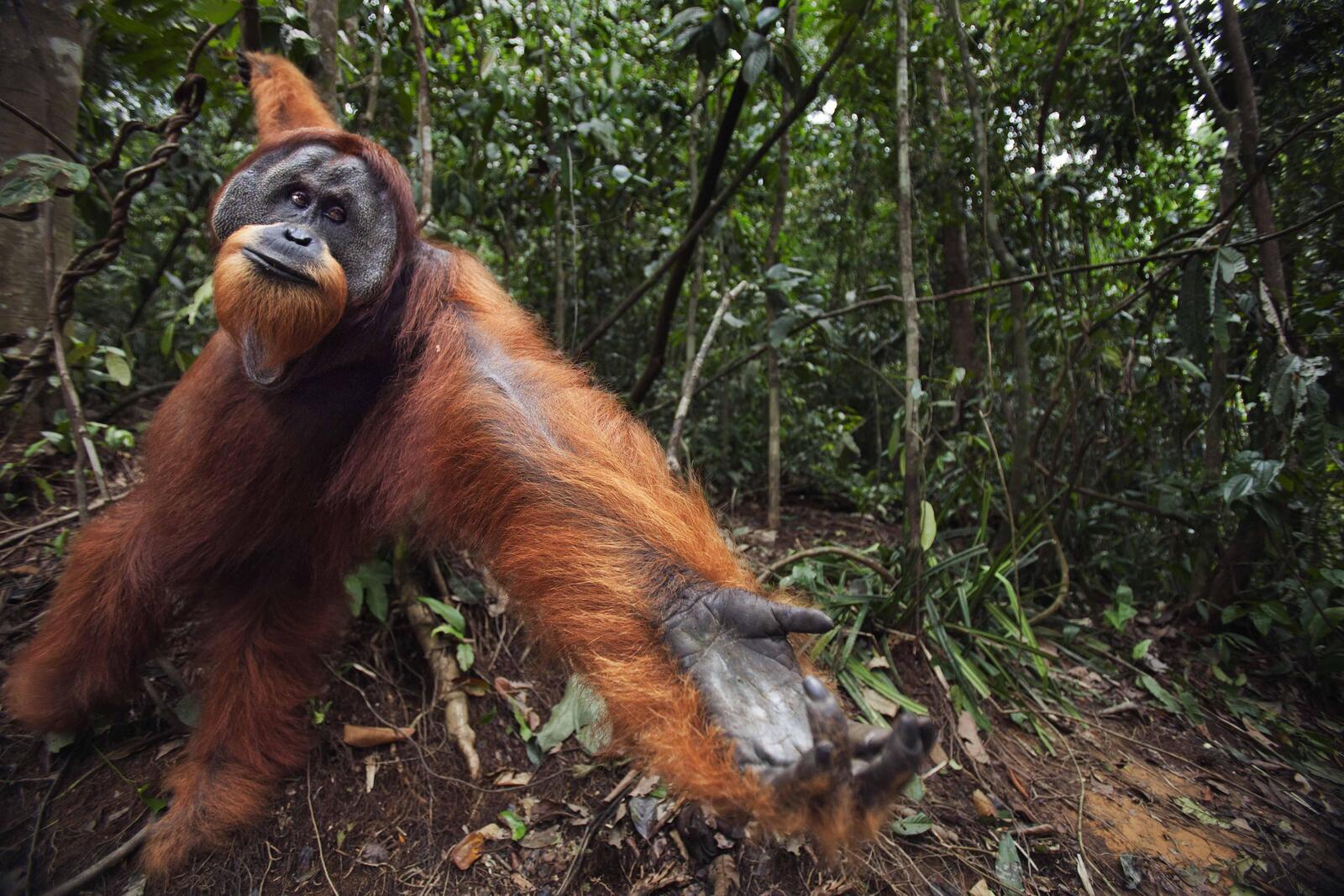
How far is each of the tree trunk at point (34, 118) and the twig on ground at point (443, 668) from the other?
157 cm

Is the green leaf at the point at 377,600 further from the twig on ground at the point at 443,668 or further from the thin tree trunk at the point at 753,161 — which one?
the thin tree trunk at the point at 753,161

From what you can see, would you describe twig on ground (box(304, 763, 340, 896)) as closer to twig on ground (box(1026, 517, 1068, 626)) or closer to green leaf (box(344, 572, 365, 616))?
green leaf (box(344, 572, 365, 616))

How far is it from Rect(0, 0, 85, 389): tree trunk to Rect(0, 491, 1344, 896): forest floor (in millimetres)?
813

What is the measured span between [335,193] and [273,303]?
1.37 ft

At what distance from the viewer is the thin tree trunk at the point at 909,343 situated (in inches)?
95.9

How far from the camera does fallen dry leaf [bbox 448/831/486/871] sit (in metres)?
1.86

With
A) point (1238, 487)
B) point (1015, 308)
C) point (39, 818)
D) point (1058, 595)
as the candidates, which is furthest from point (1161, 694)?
point (39, 818)

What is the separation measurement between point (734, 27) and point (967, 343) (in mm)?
→ 3303

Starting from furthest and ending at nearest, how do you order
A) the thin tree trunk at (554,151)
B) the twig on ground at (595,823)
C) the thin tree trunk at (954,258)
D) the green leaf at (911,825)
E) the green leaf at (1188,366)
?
1. the thin tree trunk at (954,258)
2. the thin tree trunk at (554,151)
3. the green leaf at (1188,366)
4. the green leaf at (911,825)
5. the twig on ground at (595,823)

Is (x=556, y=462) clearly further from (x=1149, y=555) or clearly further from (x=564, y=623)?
(x=1149, y=555)

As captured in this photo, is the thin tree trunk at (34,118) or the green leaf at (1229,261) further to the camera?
the thin tree trunk at (34,118)

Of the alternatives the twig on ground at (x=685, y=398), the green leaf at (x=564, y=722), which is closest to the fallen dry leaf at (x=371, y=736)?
the green leaf at (x=564, y=722)

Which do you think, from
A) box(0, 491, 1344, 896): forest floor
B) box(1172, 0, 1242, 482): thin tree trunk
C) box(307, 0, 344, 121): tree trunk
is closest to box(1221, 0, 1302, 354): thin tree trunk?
box(1172, 0, 1242, 482): thin tree trunk

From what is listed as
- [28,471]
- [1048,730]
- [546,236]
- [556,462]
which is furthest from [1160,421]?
[28,471]
